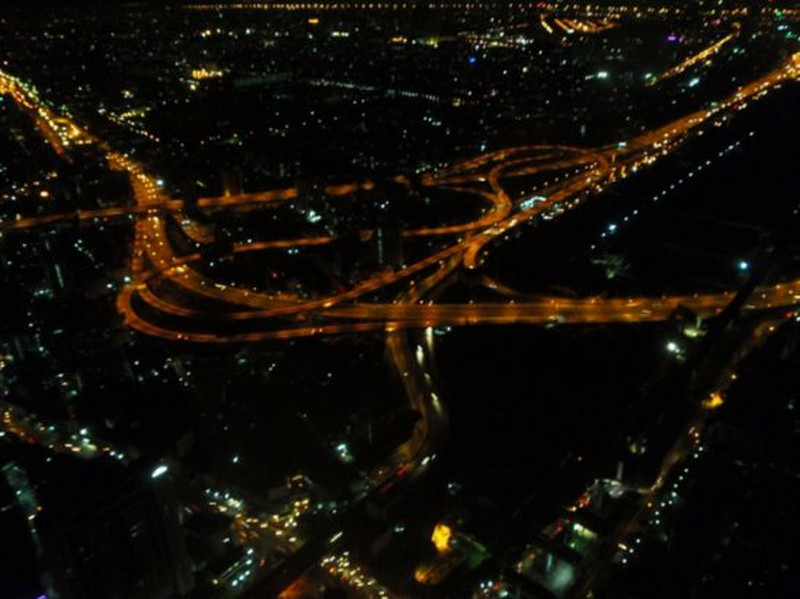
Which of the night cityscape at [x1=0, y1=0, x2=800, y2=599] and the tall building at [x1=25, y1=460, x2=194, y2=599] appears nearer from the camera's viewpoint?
the tall building at [x1=25, y1=460, x2=194, y2=599]

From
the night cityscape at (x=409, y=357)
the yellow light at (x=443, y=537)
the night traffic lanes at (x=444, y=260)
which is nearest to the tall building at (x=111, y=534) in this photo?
the night cityscape at (x=409, y=357)

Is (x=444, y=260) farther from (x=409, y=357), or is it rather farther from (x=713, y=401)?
(x=713, y=401)

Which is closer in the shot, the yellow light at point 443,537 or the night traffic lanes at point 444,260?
the yellow light at point 443,537

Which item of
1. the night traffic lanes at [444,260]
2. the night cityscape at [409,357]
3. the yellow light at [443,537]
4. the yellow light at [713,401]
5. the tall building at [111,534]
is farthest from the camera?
the night traffic lanes at [444,260]

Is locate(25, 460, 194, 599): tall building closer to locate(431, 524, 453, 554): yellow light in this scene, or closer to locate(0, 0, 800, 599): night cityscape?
locate(0, 0, 800, 599): night cityscape

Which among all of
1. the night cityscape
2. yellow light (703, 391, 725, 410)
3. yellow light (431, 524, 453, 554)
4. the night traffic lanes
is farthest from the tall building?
yellow light (703, 391, 725, 410)

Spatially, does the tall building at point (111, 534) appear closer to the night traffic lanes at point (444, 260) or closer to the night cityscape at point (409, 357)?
the night cityscape at point (409, 357)

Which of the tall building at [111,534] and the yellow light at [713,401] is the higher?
the tall building at [111,534]

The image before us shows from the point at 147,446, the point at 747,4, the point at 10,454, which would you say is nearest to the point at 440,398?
the point at 147,446

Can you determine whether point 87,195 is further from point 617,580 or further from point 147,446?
point 617,580
